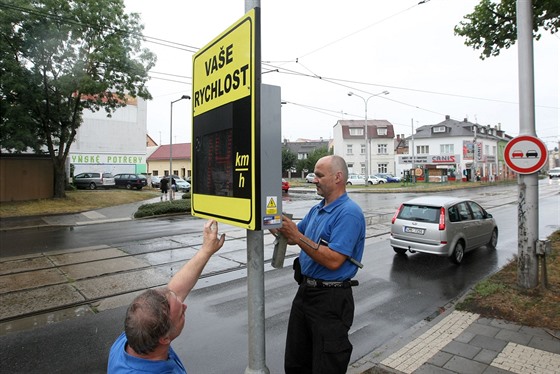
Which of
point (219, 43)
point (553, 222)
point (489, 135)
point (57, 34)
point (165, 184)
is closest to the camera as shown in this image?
point (219, 43)

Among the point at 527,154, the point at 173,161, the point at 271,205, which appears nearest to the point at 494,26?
the point at 527,154

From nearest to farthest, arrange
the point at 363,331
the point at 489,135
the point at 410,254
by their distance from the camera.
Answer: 1. the point at 363,331
2. the point at 410,254
3. the point at 489,135

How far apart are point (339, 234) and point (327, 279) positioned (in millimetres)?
339

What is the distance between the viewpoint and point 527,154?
5.89 m

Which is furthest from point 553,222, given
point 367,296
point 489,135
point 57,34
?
point 489,135

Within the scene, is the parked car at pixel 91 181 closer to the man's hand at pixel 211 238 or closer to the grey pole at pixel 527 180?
the grey pole at pixel 527 180

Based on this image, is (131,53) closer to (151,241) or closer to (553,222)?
(151,241)

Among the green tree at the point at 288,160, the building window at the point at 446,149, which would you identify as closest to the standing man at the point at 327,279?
the building window at the point at 446,149

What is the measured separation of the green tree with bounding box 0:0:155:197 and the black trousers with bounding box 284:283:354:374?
18.7 m

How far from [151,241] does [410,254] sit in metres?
7.38

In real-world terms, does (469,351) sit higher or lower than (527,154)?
lower

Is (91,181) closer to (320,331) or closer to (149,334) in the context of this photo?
(320,331)

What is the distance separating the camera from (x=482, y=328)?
4.59 metres

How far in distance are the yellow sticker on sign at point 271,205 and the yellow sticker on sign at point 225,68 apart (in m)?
0.51
